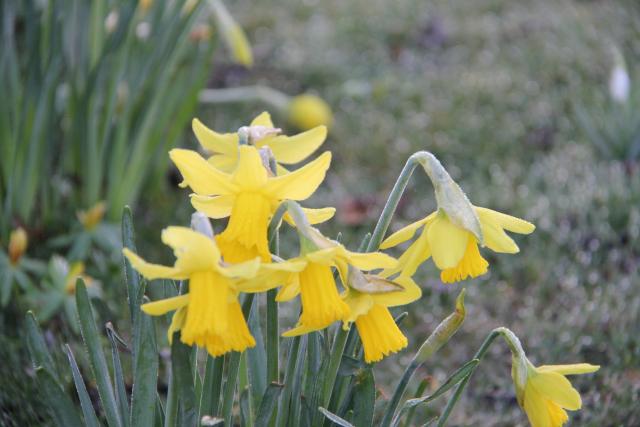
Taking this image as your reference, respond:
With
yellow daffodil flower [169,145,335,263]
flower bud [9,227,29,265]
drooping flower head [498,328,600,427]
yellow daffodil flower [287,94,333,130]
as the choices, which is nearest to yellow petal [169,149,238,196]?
yellow daffodil flower [169,145,335,263]

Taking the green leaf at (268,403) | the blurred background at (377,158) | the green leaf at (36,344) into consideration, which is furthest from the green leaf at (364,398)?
the blurred background at (377,158)

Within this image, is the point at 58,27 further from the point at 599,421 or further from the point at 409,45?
the point at 409,45

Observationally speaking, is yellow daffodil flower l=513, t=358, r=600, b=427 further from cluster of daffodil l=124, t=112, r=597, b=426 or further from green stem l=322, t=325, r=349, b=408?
green stem l=322, t=325, r=349, b=408

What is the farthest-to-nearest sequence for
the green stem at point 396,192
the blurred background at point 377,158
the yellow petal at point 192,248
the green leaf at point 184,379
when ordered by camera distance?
the blurred background at point 377,158
the green stem at point 396,192
the green leaf at point 184,379
the yellow petal at point 192,248

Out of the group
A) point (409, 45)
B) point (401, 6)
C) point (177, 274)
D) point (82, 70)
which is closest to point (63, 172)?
point (82, 70)

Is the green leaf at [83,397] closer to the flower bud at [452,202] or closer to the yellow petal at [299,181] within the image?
the yellow petal at [299,181]

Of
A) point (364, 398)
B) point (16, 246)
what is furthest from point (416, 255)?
point (16, 246)
